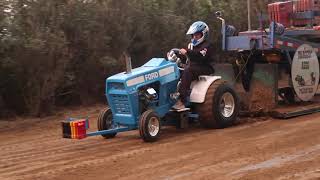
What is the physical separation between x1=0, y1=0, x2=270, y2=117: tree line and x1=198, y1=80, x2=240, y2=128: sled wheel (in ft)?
12.4

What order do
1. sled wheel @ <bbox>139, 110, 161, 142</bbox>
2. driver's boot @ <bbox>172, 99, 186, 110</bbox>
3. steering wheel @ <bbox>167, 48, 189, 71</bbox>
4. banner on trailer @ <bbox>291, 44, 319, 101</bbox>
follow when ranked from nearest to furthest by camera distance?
sled wheel @ <bbox>139, 110, 161, 142</bbox> → driver's boot @ <bbox>172, 99, 186, 110</bbox> → steering wheel @ <bbox>167, 48, 189, 71</bbox> → banner on trailer @ <bbox>291, 44, 319, 101</bbox>

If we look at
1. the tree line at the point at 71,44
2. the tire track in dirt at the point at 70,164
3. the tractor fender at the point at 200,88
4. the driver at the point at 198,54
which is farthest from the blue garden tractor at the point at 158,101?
the tree line at the point at 71,44

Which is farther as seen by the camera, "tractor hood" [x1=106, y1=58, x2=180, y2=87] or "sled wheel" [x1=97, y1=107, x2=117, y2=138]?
"sled wheel" [x1=97, y1=107, x2=117, y2=138]

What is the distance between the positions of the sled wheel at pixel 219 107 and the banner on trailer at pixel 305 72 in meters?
1.98

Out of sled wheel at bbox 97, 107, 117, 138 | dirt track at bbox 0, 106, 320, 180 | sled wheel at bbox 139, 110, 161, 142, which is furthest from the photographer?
sled wheel at bbox 97, 107, 117, 138

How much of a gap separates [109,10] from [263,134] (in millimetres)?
6006

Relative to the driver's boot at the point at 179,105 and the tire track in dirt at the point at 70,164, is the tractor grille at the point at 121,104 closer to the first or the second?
the tire track in dirt at the point at 70,164

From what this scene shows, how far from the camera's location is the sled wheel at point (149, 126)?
8523 millimetres

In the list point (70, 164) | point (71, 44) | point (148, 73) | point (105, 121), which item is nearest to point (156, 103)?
point (148, 73)

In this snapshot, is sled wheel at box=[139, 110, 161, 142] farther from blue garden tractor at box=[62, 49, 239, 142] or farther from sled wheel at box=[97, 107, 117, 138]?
sled wheel at box=[97, 107, 117, 138]

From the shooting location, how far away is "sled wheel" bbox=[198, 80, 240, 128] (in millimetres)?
9539

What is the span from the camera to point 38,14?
38.8 feet

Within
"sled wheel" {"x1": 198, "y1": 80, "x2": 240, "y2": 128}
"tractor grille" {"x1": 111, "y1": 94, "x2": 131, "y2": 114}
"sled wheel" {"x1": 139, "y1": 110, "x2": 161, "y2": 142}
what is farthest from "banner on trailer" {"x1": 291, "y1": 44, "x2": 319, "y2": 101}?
"tractor grille" {"x1": 111, "y1": 94, "x2": 131, "y2": 114}

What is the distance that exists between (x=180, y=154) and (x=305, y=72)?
486 cm
